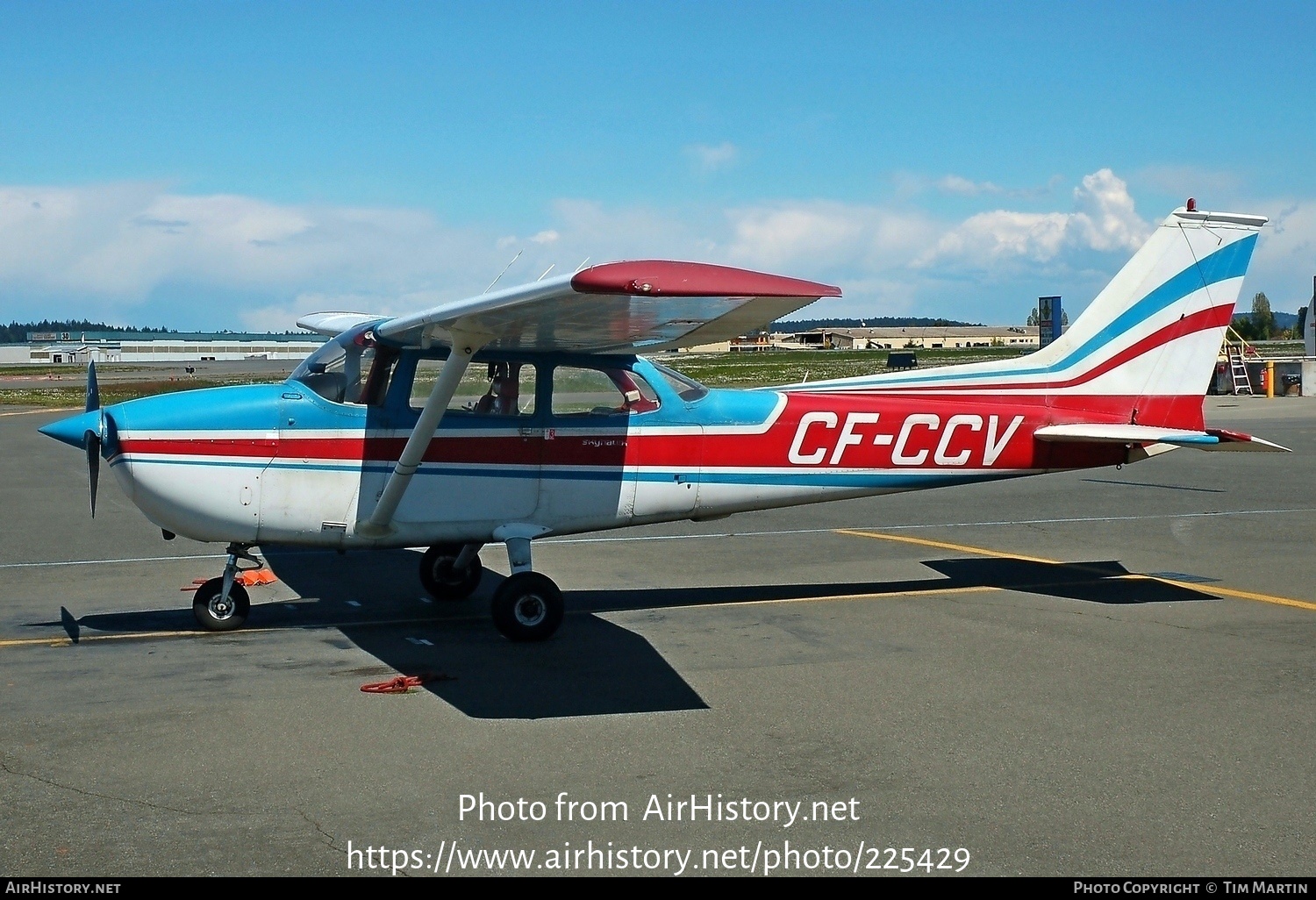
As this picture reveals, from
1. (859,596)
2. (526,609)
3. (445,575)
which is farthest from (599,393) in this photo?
(859,596)

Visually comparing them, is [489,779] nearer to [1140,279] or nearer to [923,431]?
[923,431]

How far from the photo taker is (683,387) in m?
9.08

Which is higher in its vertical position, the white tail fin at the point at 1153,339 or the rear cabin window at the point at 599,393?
the white tail fin at the point at 1153,339

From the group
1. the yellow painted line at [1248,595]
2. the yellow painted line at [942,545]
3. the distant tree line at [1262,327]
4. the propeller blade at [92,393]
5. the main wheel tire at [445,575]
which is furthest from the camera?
the distant tree line at [1262,327]

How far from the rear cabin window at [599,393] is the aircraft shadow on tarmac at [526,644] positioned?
5.00 ft

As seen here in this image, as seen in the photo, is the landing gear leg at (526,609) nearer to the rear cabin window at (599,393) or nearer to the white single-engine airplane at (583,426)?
the white single-engine airplane at (583,426)

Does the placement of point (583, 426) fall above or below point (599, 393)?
below

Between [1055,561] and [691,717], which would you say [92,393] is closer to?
[691,717]

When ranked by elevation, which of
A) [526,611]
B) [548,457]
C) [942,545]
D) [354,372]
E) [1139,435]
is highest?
[354,372]

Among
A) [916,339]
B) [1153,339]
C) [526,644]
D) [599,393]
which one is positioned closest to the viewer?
[526,644]

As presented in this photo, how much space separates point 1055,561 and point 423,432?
6.18 m

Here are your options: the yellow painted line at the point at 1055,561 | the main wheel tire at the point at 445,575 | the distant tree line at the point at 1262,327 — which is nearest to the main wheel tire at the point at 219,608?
the main wheel tire at the point at 445,575

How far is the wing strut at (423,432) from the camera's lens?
7.63 metres

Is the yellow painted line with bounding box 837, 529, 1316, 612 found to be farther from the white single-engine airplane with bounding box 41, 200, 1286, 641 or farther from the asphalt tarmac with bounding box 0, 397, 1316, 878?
the white single-engine airplane with bounding box 41, 200, 1286, 641
